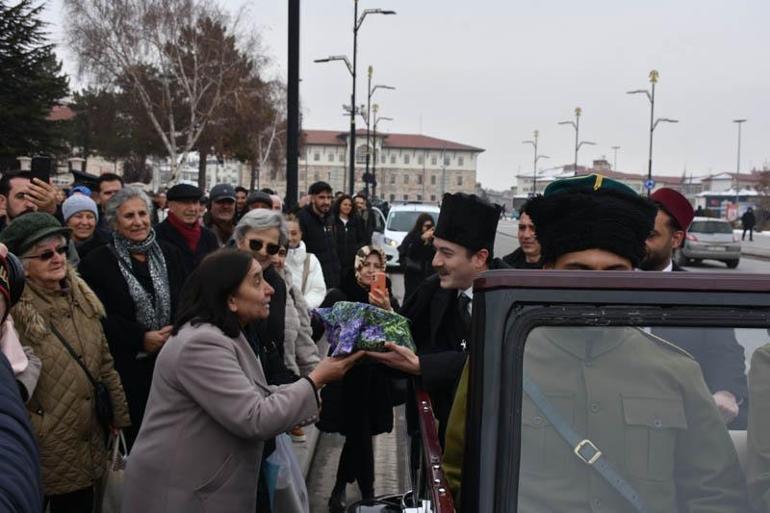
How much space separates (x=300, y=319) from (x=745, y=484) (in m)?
3.78

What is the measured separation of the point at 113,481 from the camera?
3955 mm

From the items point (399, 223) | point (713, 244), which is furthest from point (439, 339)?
point (713, 244)

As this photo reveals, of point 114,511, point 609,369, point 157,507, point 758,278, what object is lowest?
point 114,511

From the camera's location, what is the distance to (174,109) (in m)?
50.2

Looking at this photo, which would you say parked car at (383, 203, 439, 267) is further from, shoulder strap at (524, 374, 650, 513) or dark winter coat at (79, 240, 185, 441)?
shoulder strap at (524, 374, 650, 513)

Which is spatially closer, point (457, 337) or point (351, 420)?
point (457, 337)

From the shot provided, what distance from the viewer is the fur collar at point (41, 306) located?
370cm

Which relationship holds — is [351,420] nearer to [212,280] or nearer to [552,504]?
[212,280]

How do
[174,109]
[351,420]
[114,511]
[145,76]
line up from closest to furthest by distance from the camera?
[114,511], [351,420], [145,76], [174,109]

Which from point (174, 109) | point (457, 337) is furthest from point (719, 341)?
point (174, 109)

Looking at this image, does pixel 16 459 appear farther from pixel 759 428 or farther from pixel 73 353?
pixel 73 353

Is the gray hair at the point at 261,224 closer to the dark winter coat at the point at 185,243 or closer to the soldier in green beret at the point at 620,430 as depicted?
the dark winter coat at the point at 185,243

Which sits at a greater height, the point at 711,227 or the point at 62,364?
the point at 62,364

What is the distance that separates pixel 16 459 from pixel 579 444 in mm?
1090
